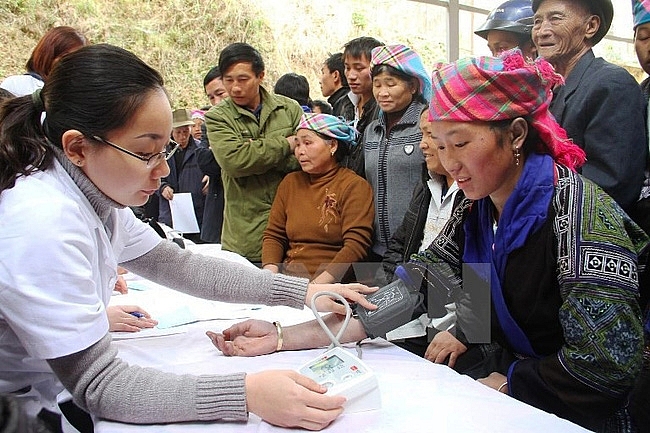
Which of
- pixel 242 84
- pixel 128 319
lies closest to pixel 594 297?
pixel 128 319

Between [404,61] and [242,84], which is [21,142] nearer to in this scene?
[404,61]

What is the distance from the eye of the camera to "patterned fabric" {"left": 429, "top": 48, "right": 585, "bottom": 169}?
128cm

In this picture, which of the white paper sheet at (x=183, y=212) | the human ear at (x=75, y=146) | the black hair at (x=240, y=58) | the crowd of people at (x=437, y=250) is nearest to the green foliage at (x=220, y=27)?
the white paper sheet at (x=183, y=212)

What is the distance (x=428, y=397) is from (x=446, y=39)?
18.8 ft

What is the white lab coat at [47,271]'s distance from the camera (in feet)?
3.09

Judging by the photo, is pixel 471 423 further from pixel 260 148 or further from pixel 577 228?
pixel 260 148

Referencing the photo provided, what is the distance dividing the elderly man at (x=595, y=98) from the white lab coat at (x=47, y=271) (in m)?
1.38

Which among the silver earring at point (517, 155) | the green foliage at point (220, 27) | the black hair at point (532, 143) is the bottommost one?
the silver earring at point (517, 155)

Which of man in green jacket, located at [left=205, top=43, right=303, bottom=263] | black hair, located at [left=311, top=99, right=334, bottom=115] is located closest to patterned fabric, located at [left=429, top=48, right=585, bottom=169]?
man in green jacket, located at [left=205, top=43, right=303, bottom=263]

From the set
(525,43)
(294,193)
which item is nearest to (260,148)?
(294,193)

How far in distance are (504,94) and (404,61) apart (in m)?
1.22

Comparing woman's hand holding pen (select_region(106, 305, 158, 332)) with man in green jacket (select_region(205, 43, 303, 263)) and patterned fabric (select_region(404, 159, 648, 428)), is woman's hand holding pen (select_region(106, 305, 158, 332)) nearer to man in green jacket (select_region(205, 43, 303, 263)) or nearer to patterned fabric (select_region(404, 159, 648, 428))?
patterned fabric (select_region(404, 159, 648, 428))

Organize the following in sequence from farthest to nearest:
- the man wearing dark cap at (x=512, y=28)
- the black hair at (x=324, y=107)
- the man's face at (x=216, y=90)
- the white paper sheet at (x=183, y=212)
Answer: the man's face at (x=216, y=90) → the black hair at (x=324, y=107) → the white paper sheet at (x=183, y=212) → the man wearing dark cap at (x=512, y=28)

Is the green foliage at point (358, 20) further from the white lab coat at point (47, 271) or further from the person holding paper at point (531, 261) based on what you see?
the white lab coat at point (47, 271)
